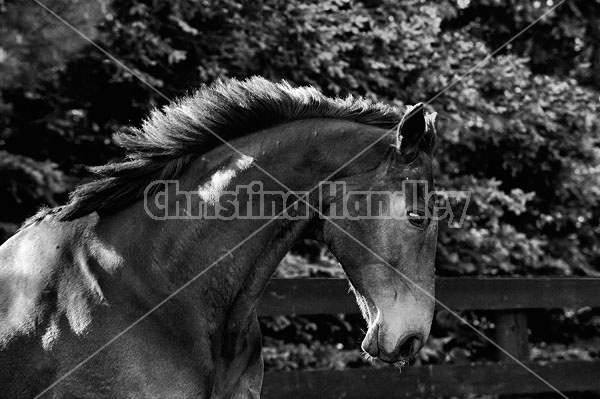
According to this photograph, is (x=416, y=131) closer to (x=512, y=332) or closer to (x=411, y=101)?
(x=512, y=332)

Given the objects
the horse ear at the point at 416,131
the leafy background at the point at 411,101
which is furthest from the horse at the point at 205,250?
the leafy background at the point at 411,101

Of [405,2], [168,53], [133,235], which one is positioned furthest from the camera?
[405,2]

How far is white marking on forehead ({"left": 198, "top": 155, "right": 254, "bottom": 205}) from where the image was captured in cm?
294

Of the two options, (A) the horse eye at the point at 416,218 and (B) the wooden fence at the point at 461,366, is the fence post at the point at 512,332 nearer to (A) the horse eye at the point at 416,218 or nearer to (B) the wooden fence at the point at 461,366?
(B) the wooden fence at the point at 461,366

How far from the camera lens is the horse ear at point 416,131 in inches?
113

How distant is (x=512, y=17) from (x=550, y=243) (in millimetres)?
2751

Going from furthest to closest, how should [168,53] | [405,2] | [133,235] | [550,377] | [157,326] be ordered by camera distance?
1. [405,2]
2. [168,53]
3. [550,377]
4. [133,235]
5. [157,326]

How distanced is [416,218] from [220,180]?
75 cm

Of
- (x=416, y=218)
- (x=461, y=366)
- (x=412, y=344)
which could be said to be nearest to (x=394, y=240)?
(x=416, y=218)

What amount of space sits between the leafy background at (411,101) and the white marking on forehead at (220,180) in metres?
2.05

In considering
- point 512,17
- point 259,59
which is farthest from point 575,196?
point 259,59

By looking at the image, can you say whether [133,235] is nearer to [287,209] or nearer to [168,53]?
[287,209]

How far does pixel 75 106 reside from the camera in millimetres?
6930

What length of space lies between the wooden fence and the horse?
7.38 feet
